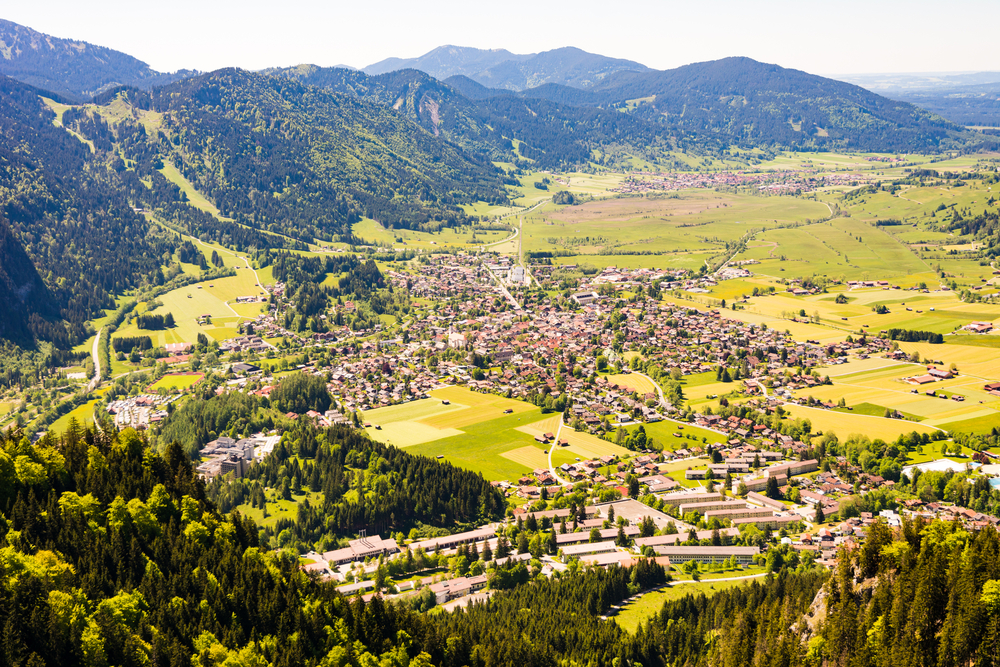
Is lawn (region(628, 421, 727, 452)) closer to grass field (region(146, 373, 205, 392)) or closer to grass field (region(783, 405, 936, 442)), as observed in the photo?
grass field (region(783, 405, 936, 442))

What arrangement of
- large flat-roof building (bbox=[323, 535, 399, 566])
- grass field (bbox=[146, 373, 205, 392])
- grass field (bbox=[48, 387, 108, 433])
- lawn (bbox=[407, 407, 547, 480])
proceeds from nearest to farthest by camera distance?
1. large flat-roof building (bbox=[323, 535, 399, 566])
2. lawn (bbox=[407, 407, 547, 480])
3. grass field (bbox=[48, 387, 108, 433])
4. grass field (bbox=[146, 373, 205, 392])

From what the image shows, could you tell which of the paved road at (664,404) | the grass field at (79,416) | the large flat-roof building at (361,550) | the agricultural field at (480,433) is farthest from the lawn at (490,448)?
the grass field at (79,416)

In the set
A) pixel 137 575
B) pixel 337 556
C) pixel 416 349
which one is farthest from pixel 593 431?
pixel 137 575

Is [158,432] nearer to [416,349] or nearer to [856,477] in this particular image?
[416,349]

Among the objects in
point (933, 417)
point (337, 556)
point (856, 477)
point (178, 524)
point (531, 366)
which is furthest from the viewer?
point (531, 366)

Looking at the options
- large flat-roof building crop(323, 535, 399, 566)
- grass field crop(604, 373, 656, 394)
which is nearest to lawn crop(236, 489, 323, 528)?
large flat-roof building crop(323, 535, 399, 566)

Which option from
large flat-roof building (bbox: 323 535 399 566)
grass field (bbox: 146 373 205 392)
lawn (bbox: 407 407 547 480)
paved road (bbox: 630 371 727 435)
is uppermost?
grass field (bbox: 146 373 205 392)

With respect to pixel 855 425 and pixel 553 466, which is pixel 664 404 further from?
pixel 553 466

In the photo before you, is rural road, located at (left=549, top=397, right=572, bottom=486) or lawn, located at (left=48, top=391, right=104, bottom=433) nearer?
rural road, located at (left=549, top=397, right=572, bottom=486)

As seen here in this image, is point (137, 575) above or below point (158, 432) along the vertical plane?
above
